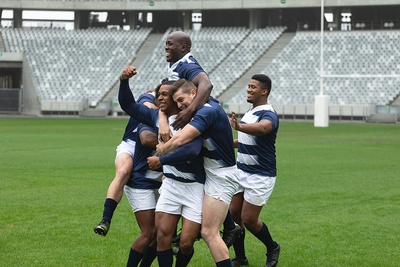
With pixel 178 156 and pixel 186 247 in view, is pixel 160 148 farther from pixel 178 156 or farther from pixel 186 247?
pixel 186 247

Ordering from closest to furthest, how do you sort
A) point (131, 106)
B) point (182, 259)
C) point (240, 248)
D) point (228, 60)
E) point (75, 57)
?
point (182, 259)
point (131, 106)
point (240, 248)
point (228, 60)
point (75, 57)

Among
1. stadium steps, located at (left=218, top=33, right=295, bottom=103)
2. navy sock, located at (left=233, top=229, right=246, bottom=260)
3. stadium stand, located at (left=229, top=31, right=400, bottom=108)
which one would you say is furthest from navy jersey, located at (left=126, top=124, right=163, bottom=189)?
stadium steps, located at (left=218, top=33, right=295, bottom=103)

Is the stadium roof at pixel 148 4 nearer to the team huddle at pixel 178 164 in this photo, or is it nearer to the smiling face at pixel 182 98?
the team huddle at pixel 178 164

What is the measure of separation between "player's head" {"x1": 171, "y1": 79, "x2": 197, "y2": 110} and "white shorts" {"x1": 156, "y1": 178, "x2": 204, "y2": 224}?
69 cm

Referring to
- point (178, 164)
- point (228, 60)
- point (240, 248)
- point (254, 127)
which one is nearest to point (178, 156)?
point (178, 164)

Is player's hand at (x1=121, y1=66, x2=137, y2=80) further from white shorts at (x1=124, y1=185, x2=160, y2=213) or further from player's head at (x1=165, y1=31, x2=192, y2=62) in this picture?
white shorts at (x1=124, y1=185, x2=160, y2=213)

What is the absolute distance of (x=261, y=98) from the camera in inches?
348

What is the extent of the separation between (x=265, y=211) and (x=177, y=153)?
6004mm

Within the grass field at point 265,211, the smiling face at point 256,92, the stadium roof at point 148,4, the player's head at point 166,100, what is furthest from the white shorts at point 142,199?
the stadium roof at point 148,4

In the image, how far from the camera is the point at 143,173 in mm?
7777

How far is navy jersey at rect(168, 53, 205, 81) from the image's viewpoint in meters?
7.65

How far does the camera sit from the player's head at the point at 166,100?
Result: 721 cm

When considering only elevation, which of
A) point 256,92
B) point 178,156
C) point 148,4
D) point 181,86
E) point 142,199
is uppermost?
point 148,4

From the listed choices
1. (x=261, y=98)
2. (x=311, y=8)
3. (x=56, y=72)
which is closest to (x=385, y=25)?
(x=311, y=8)
